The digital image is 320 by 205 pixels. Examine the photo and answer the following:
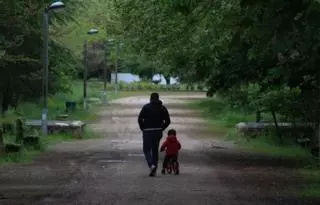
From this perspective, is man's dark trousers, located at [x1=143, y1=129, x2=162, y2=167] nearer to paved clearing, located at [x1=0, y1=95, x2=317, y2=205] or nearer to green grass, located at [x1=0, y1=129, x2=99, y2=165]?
paved clearing, located at [x1=0, y1=95, x2=317, y2=205]

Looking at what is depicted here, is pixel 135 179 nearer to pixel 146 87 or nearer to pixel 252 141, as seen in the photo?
pixel 252 141

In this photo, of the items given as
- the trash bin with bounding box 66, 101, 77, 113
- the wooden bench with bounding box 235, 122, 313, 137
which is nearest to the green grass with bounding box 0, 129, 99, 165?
the wooden bench with bounding box 235, 122, 313, 137

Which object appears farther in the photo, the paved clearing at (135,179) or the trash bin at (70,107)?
the trash bin at (70,107)

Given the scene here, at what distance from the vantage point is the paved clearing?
12.3 m

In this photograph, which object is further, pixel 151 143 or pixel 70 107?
pixel 70 107

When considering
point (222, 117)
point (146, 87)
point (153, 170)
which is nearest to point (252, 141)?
point (153, 170)

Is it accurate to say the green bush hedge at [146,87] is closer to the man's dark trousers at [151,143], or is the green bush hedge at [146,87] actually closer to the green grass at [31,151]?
the green grass at [31,151]

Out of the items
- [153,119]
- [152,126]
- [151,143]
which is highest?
[153,119]

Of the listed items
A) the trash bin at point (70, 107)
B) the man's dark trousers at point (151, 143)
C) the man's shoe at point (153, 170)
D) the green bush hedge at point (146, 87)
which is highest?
the man's dark trousers at point (151, 143)

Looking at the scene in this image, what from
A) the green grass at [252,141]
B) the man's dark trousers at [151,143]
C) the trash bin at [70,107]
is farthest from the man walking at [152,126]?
the trash bin at [70,107]

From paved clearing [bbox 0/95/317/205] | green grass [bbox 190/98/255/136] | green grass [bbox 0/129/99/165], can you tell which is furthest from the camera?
green grass [bbox 190/98/255/136]

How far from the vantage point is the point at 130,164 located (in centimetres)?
1941

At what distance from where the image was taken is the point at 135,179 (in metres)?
15.5

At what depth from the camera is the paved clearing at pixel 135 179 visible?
12312 mm
